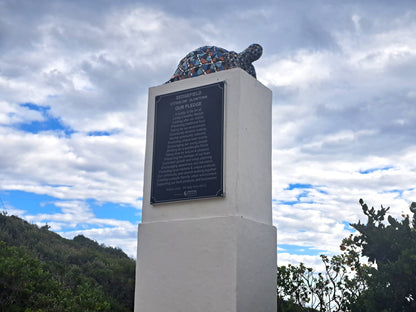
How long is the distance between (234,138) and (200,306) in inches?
79.5

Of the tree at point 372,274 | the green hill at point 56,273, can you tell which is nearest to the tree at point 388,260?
the tree at point 372,274

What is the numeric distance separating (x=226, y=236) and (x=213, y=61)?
248cm

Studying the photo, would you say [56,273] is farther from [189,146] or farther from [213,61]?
[213,61]

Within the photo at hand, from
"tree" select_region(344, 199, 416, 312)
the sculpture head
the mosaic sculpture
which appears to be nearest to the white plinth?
the mosaic sculpture

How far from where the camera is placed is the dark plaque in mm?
6316

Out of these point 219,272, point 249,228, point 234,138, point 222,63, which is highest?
point 222,63

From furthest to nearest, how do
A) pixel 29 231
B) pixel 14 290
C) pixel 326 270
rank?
pixel 29 231
pixel 326 270
pixel 14 290

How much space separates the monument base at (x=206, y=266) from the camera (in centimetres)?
589

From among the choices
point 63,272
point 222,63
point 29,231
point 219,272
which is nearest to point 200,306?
point 219,272

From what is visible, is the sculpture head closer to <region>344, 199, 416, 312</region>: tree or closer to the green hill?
<region>344, 199, 416, 312</region>: tree

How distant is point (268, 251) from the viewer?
6.54 meters

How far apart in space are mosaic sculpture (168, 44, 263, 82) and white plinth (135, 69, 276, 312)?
29 cm

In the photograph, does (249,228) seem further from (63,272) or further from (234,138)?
(63,272)

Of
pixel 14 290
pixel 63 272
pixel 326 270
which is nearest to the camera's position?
pixel 14 290
